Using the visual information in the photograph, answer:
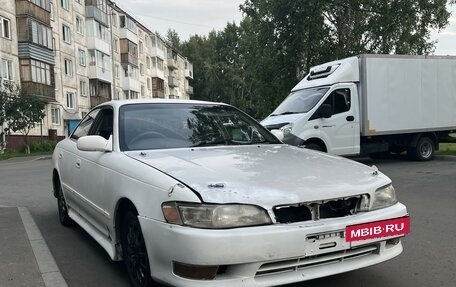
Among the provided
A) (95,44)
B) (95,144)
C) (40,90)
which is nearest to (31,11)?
(40,90)

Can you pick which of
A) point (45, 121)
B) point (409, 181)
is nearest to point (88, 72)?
point (45, 121)

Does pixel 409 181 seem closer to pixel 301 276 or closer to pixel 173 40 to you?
pixel 301 276

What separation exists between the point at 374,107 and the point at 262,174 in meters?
10.5

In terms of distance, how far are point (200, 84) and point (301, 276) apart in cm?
8753

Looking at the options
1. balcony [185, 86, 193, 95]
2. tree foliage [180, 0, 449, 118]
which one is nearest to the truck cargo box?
tree foliage [180, 0, 449, 118]

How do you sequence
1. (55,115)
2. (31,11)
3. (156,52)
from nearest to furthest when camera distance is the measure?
(31,11) → (55,115) → (156,52)

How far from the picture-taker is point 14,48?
110 feet

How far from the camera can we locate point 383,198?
12.2 feet

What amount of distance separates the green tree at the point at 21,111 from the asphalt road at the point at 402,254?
2118 cm

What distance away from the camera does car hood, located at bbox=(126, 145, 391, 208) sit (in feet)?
10.6

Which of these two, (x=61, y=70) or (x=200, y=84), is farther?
(x=200, y=84)

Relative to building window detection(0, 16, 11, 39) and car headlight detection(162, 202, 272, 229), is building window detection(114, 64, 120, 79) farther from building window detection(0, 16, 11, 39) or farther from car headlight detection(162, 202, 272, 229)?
car headlight detection(162, 202, 272, 229)

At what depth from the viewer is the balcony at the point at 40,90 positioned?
33.4 meters

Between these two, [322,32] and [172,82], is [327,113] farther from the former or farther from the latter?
[172,82]
